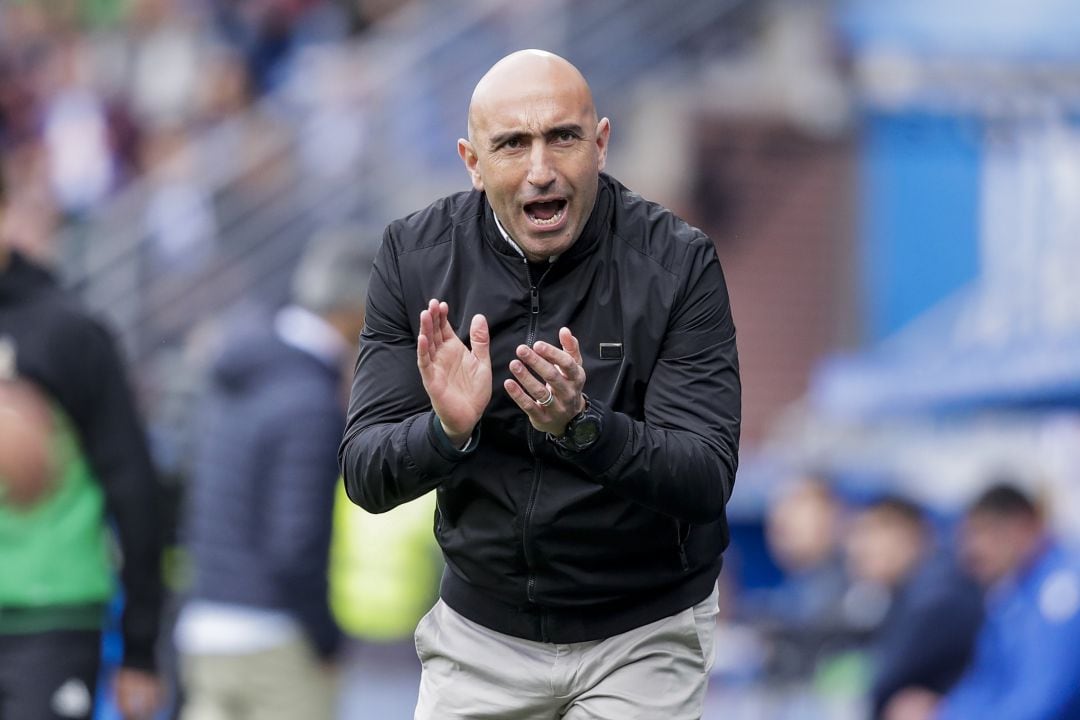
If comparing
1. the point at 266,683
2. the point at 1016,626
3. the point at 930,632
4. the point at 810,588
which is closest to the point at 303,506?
the point at 266,683

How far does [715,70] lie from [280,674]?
10.7m

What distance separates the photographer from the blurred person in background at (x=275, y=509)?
293 inches

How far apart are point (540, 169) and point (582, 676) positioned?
1092 millimetres

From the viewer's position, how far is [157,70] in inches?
691

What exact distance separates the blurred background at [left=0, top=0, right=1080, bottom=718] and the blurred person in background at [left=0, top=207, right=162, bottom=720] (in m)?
1.66

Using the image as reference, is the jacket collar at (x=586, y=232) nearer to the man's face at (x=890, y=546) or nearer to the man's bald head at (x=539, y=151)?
the man's bald head at (x=539, y=151)

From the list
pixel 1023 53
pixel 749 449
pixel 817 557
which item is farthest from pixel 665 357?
pixel 749 449

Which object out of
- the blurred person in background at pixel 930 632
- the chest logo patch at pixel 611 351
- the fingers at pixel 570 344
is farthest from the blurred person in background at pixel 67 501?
the blurred person in background at pixel 930 632

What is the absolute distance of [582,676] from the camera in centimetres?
429

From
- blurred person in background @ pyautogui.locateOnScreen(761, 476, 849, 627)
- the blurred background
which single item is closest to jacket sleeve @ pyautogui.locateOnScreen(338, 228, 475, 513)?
the blurred background

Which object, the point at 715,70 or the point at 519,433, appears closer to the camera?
the point at 519,433

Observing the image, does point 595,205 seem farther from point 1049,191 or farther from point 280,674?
point 1049,191

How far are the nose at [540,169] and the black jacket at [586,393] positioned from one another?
17 centimetres

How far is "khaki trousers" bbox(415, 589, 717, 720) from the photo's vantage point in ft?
14.0
